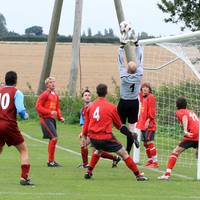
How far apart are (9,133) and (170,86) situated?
6.60 meters

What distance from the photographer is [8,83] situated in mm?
14344

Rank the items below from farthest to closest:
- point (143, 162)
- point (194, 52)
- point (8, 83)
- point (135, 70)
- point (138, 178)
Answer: point (143, 162)
point (194, 52)
point (135, 70)
point (138, 178)
point (8, 83)

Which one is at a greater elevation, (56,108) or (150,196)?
(56,108)

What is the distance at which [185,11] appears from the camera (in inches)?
1612

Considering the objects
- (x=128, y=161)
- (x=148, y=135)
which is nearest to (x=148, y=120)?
(x=148, y=135)

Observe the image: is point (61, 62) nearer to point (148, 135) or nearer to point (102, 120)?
point (148, 135)

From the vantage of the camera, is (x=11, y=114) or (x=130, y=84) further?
(x=130, y=84)

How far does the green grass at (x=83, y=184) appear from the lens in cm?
1320

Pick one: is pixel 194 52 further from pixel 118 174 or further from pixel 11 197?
pixel 11 197

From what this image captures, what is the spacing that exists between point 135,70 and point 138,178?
228cm

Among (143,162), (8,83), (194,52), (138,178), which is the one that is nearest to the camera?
(8,83)

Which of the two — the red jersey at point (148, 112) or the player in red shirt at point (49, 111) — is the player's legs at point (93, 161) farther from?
the red jersey at point (148, 112)

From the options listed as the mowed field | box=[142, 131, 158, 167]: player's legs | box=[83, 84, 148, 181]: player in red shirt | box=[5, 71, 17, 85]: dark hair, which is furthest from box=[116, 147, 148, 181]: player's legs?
the mowed field

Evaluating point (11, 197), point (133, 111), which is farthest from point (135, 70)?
point (11, 197)
